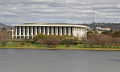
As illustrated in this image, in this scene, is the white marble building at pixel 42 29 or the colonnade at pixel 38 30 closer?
the white marble building at pixel 42 29

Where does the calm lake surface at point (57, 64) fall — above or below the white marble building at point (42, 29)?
below

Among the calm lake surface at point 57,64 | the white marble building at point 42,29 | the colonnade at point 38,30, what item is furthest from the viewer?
the colonnade at point 38,30

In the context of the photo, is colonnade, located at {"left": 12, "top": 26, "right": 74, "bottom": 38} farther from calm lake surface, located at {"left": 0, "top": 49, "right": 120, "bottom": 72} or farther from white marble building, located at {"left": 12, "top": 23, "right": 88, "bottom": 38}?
calm lake surface, located at {"left": 0, "top": 49, "right": 120, "bottom": 72}

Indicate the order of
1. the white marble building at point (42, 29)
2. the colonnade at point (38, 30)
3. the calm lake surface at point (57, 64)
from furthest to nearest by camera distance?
the colonnade at point (38, 30), the white marble building at point (42, 29), the calm lake surface at point (57, 64)

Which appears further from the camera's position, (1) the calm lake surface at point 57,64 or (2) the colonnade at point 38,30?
(2) the colonnade at point 38,30

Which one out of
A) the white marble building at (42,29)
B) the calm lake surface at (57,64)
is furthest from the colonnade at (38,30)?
the calm lake surface at (57,64)

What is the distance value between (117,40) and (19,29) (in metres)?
46.8

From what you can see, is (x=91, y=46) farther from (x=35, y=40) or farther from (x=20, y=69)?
(x=20, y=69)

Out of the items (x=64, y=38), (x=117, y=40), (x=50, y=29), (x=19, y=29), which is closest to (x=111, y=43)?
(x=117, y=40)

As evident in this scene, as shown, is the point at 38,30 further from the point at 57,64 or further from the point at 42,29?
the point at 57,64

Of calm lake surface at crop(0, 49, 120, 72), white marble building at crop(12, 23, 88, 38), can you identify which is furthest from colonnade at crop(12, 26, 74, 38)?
calm lake surface at crop(0, 49, 120, 72)

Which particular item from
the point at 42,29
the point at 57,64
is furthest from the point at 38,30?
the point at 57,64

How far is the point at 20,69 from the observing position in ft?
127

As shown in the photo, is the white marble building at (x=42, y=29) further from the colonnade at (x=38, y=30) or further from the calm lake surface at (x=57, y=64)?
the calm lake surface at (x=57, y=64)
